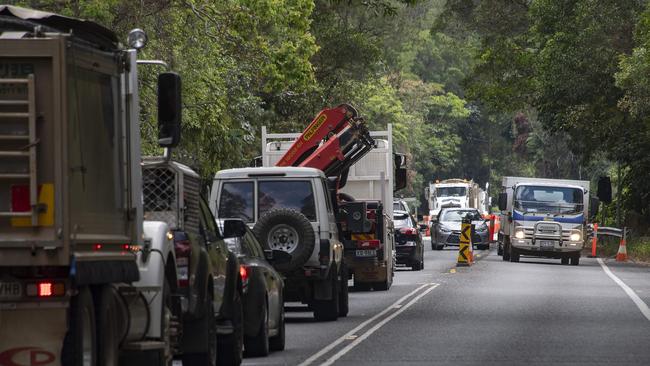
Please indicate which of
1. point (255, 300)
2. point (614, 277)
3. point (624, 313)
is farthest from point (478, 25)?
A: point (255, 300)

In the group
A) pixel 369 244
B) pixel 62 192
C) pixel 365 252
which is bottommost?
pixel 365 252

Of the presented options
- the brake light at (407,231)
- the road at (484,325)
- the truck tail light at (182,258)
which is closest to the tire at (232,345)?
the road at (484,325)

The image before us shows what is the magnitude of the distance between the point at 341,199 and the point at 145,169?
15.6 meters

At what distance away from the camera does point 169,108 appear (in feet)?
41.5

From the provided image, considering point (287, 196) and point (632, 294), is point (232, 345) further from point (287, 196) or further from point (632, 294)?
point (632, 294)

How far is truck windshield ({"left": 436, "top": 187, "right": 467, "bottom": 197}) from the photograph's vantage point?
83688 mm

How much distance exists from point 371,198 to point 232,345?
1566 cm

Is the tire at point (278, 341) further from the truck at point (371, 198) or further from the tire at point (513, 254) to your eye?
the tire at point (513, 254)

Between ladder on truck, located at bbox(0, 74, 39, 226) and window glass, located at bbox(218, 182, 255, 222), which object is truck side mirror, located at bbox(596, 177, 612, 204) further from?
ladder on truck, located at bbox(0, 74, 39, 226)

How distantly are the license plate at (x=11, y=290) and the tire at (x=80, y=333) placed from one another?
35 centimetres

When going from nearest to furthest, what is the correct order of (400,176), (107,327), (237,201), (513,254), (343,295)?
(107,327), (237,201), (343,295), (400,176), (513,254)

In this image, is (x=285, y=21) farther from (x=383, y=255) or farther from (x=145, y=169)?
(x=145, y=169)

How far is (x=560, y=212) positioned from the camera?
154 ft

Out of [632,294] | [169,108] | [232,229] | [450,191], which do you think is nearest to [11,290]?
[169,108]
